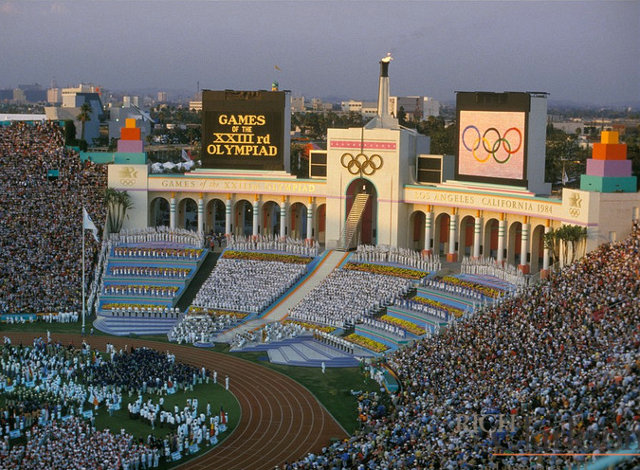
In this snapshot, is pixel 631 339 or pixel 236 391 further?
pixel 236 391

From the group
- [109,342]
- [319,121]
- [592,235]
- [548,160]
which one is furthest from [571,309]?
[319,121]

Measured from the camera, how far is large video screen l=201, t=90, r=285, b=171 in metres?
76.9

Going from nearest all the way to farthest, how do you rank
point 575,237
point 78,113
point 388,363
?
point 388,363 < point 575,237 < point 78,113

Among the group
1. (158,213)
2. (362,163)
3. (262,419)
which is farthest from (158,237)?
(262,419)

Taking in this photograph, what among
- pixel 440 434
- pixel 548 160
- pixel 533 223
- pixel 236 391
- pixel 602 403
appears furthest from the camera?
pixel 548 160

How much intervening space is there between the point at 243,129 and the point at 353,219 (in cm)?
1096

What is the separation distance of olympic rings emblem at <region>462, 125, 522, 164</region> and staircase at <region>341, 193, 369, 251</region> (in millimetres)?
9111

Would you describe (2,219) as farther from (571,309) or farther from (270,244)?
(571,309)

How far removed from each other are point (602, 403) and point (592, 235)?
2705cm

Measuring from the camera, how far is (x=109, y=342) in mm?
61688

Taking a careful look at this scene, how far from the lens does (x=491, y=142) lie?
225 feet

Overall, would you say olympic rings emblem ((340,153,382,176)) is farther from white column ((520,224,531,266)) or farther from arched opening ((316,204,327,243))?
white column ((520,224,531,266))

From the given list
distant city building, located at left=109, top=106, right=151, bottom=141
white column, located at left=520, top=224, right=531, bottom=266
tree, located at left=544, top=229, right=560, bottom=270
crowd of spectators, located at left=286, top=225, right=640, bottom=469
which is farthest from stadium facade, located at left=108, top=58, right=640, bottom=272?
distant city building, located at left=109, top=106, right=151, bottom=141

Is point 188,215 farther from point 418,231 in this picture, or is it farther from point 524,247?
point 524,247
